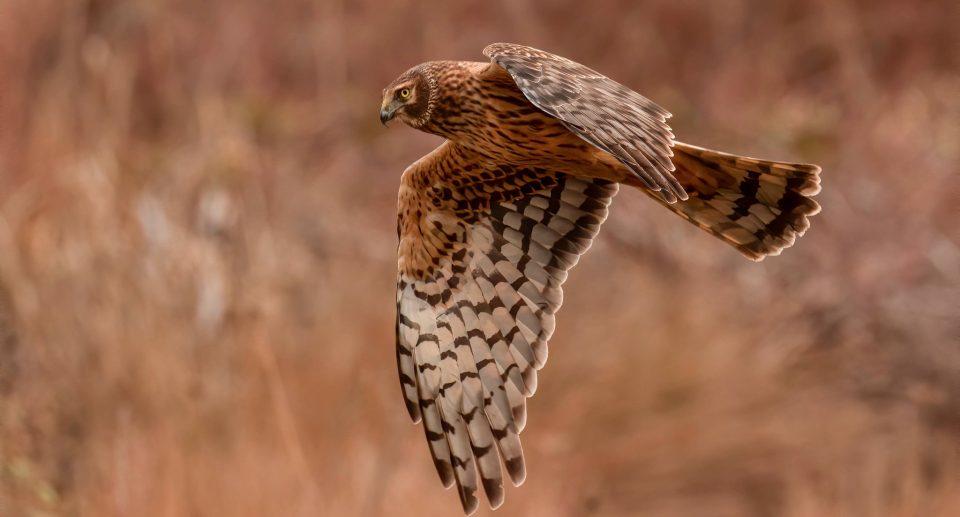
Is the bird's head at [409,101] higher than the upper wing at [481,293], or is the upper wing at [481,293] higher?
the bird's head at [409,101]

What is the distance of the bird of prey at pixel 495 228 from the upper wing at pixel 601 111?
0.99 feet

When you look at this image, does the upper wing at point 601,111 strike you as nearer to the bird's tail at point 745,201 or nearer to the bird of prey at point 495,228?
the bird of prey at point 495,228

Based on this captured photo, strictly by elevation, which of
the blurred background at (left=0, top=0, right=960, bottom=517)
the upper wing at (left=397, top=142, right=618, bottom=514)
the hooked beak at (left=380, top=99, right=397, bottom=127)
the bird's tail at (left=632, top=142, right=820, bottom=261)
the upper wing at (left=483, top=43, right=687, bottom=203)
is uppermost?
the upper wing at (left=483, top=43, right=687, bottom=203)

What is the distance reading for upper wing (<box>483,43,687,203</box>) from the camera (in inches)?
133

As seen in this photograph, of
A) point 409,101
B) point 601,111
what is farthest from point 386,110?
point 601,111

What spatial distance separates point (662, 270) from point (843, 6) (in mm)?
3993

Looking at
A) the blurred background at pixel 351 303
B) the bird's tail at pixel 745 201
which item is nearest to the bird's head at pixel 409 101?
the bird's tail at pixel 745 201

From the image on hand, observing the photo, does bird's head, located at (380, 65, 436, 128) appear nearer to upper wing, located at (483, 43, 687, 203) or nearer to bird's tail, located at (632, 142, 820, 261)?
upper wing, located at (483, 43, 687, 203)

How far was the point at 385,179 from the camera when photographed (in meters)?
9.35

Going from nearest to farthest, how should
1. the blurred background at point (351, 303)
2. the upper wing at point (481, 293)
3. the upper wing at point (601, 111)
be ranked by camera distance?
the upper wing at point (601, 111)
the upper wing at point (481, 293)
the blurred background at point (351, 303)

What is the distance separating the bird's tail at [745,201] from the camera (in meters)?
4.13

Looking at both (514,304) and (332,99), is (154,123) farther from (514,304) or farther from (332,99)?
(514,304)

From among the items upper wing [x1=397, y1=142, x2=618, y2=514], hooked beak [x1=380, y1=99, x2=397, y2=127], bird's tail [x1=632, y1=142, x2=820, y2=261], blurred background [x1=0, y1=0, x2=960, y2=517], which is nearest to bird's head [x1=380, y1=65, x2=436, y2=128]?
hooked beak [x1=380, y1=99, x2=397, y2=127]

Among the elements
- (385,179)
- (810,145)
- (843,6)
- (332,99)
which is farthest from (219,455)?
(843,6)
